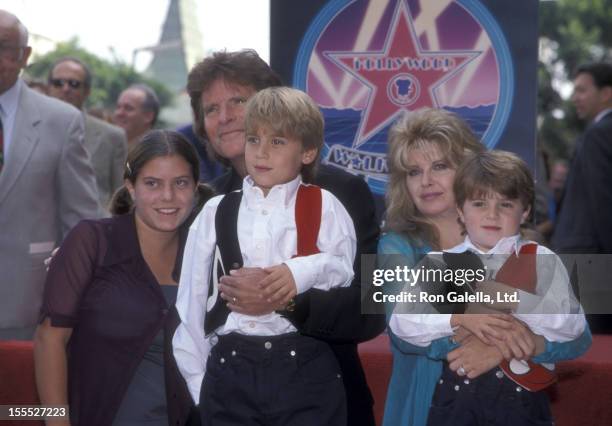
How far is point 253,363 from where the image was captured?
274cm

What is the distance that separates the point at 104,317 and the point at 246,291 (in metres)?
0.76

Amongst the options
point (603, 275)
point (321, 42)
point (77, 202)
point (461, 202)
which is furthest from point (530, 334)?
point (77, 202)

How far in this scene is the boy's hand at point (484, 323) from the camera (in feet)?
8.88

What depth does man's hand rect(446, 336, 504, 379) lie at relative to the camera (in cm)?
273

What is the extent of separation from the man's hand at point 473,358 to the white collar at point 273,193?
2.17 feet

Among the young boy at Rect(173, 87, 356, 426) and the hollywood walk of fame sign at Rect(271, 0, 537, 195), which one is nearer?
the young boy at Rect(173, 87, 356, 426)

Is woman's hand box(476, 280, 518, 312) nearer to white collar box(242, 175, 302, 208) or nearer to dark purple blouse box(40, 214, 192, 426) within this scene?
white collar box(242, 175, 302, 208)

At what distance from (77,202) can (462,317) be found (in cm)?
239

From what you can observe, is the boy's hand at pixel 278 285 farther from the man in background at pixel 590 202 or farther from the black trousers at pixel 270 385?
the man in background at pixel 590 202

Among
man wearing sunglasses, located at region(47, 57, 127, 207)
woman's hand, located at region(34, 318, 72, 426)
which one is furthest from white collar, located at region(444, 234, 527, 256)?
man wearing sunglasses, located at region(47, 57, 127, 207)

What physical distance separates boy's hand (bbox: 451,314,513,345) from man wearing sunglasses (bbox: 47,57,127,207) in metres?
4.60

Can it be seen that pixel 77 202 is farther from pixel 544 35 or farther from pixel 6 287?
pixel 544 35

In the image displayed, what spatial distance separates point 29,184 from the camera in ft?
14.6

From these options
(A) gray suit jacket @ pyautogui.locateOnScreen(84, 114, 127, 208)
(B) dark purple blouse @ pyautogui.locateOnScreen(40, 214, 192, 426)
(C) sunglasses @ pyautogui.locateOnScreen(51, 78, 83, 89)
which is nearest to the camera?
(B) dark purple blouse @ pyautogui.locateOnScreen(40, 214, 192, 426)
